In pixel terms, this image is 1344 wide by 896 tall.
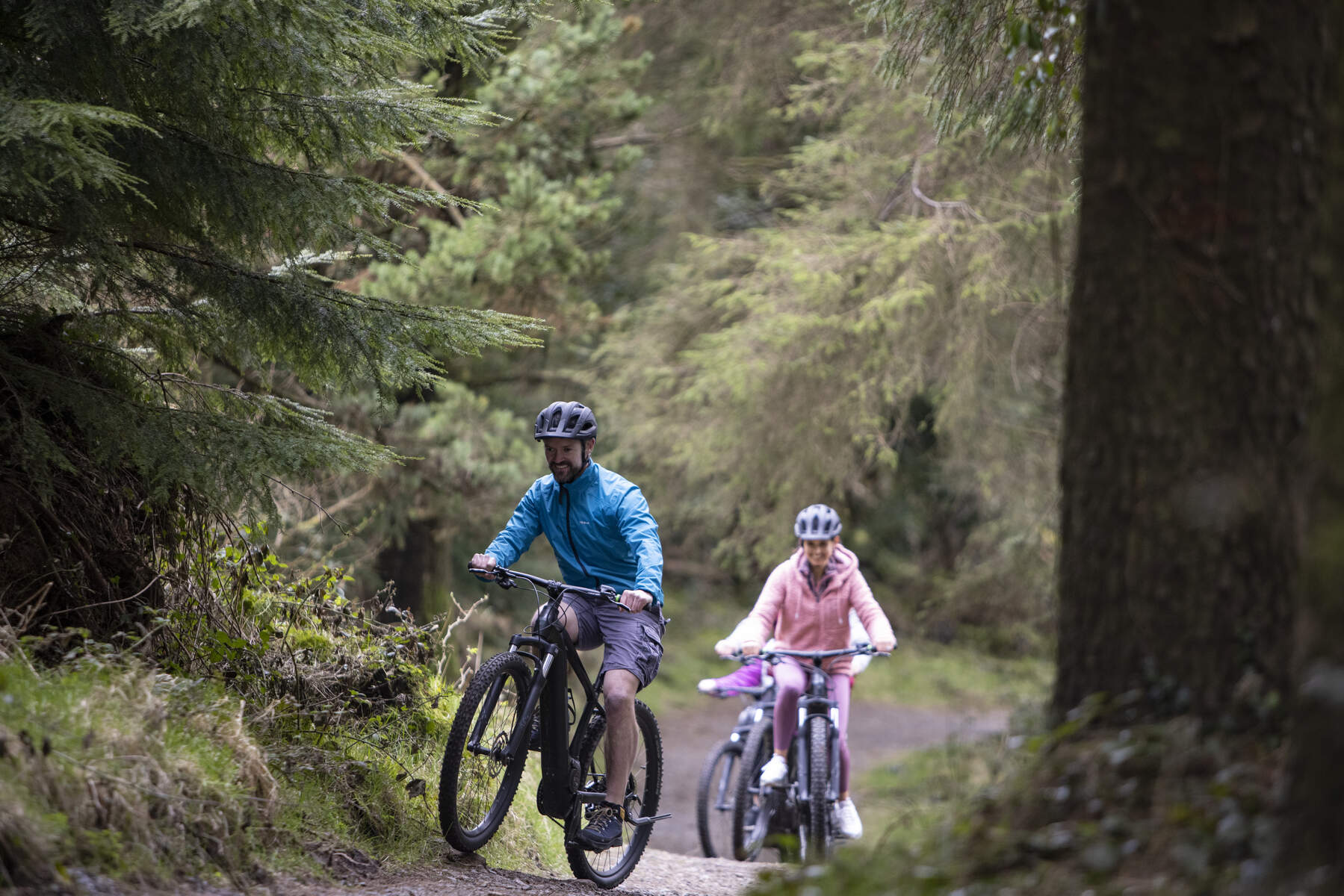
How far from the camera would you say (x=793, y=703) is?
776cm

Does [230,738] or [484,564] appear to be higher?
[484,564]

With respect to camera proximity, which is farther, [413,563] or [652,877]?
[413,563]

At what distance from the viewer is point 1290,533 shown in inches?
124

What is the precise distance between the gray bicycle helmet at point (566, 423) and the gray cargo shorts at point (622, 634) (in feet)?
2.70

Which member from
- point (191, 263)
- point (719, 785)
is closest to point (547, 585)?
point (191, 263)

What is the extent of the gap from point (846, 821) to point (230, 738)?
4.20 metres

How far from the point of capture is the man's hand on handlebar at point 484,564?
541 cm

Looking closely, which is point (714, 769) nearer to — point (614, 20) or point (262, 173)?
point (262, 173)

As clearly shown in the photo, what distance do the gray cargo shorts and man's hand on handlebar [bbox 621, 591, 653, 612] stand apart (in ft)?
1.32

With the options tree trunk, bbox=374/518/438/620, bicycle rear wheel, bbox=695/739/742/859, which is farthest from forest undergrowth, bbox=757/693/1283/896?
tree trunk, bbox=374/518/438/620

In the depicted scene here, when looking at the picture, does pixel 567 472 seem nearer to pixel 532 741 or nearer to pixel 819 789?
pixel 532 741

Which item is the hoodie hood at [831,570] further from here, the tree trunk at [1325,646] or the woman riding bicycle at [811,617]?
the tree trunk at [1325,646]

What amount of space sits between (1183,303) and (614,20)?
11598 millimetres

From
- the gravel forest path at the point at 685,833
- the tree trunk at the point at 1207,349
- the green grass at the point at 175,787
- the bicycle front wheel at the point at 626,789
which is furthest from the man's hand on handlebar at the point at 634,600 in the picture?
the tree trunk at the point at 1207,349
